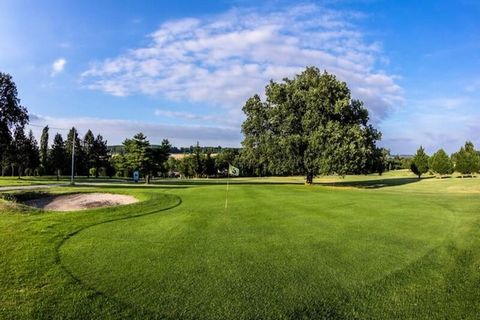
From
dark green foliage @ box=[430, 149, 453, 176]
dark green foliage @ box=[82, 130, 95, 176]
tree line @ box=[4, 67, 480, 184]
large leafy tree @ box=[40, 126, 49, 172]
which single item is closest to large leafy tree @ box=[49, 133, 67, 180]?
dark green foliage @ box=[82, 130, 95, 176]

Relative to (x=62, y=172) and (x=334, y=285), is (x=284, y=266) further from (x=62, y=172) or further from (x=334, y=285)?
(x=62, y=172)

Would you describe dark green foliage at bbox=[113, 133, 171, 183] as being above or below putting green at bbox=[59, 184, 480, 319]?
above

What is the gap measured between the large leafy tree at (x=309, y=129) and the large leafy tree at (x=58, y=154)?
56.2 meters

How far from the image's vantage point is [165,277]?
26.7 feet

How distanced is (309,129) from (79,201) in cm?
2902

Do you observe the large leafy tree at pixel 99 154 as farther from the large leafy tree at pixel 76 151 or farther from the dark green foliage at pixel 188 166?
the dark green foliage at pixel 188 166

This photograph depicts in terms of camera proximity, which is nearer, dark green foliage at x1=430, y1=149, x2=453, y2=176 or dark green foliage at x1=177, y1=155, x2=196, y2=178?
dark green foliage at x1=430, y1=149, x2=453, y2=176

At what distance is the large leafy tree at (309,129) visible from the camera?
43438 mm

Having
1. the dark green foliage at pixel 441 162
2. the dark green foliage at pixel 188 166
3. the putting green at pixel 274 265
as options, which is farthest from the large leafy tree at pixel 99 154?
the putting green at pixel 274 265

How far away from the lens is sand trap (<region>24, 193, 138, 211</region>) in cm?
2369

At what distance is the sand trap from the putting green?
9.18 m

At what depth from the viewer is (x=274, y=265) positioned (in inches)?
360

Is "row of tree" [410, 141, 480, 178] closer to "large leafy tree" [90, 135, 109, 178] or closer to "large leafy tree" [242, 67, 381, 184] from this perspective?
"large leafy tree" [242, 67, 381, 184]

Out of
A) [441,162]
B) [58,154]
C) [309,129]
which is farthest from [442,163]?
[58,154]
